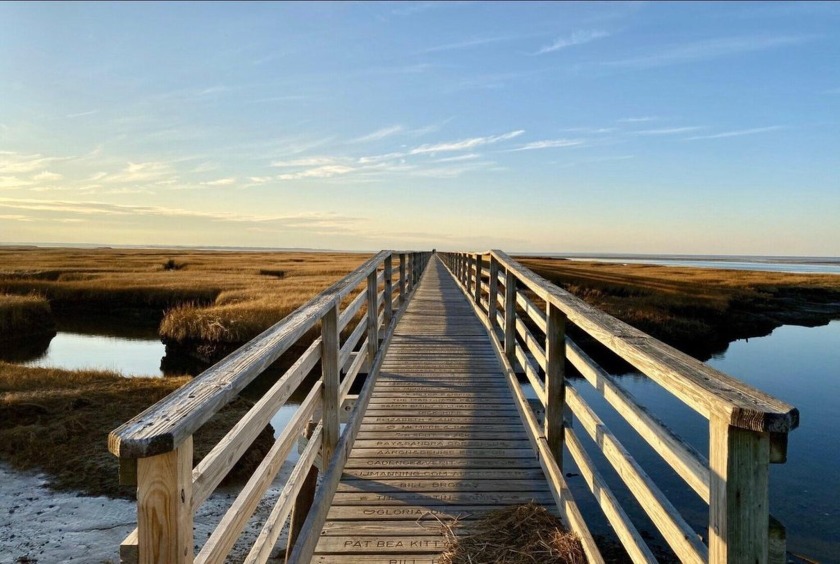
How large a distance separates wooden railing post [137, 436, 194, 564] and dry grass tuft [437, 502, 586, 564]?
173 centimetres

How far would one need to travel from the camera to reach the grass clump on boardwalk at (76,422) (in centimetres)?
744

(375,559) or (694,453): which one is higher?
(694,453)

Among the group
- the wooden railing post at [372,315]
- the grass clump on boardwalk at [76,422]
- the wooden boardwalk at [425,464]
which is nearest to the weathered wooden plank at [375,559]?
the wooden boardwalk at [425,464]

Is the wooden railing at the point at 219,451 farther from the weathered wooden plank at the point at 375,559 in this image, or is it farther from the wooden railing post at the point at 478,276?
the wooden railing post at the point at 478,276

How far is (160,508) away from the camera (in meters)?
1.51

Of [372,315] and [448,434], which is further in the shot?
[372,315]

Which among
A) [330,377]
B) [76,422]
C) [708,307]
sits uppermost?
[330,377]

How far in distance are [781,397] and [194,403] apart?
48.3 feet

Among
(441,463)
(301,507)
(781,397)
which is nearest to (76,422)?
(301,507)

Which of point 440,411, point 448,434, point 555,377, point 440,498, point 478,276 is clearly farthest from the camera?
point 478,276

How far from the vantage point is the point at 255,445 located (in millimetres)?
8461

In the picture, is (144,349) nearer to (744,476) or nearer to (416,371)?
(416,371)

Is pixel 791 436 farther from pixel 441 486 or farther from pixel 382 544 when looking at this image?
Result: pixel 382 544

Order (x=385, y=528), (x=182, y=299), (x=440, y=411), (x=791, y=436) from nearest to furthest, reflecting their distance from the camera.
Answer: (x=385, y=528) < (x=440, y=411) < (x=791, y=436) < (x=182, y=299)
